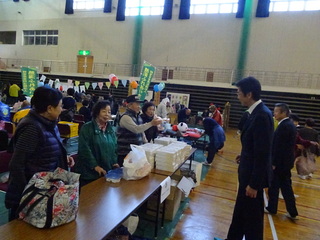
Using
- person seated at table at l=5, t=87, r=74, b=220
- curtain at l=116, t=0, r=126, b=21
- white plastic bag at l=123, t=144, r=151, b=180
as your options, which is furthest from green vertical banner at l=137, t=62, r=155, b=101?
curtain at l=116, t=0, r=126, b=21

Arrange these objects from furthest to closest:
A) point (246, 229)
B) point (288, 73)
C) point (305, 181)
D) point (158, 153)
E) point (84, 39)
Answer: point (84, 39)
point (288, 73)
point (305, 181)
point (158, 153)
point (246, 229)

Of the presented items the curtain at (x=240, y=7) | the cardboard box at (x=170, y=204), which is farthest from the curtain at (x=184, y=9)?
the cardboard box at (x=170, y=204)

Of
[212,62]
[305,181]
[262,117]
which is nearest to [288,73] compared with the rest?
[212,62]

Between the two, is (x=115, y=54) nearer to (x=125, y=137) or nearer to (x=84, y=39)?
(x=84, y=39)

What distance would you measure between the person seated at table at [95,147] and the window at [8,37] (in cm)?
2122

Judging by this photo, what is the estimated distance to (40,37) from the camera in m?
18.5

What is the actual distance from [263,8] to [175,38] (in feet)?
16.5

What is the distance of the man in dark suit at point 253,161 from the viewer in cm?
200

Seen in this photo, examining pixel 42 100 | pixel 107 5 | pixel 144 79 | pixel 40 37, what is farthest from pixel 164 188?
pixel 40 37

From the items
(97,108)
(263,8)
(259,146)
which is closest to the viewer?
(259,146)

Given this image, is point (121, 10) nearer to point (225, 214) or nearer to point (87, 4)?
point (87, 4)

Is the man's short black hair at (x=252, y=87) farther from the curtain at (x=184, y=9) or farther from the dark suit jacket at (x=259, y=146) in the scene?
the curtain at (x=184, y=9)

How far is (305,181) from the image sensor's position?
526cm

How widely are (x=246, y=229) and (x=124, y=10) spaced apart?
52.4ft
